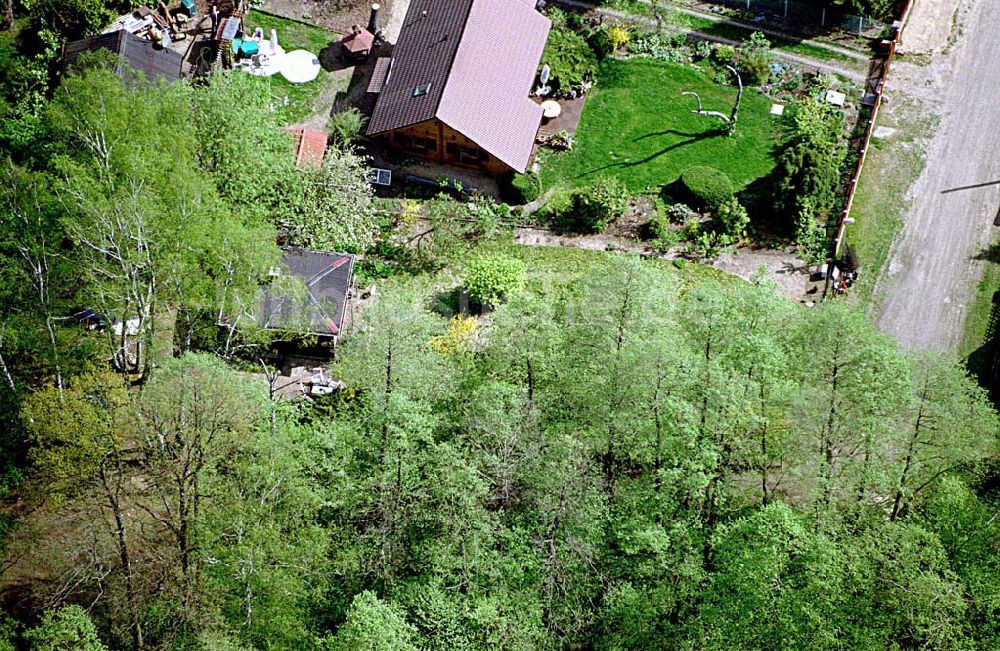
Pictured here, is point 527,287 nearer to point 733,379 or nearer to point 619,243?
point 619,243

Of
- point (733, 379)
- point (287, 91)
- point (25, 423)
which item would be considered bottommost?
point (25, 423)

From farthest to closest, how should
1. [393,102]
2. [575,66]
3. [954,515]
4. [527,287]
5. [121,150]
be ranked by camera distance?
[575,66], [393,102], [527,287], [121,150], [954,515]

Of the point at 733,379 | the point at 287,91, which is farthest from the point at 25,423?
the point at 733,379

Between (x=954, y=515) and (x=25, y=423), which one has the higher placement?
(x=954, y=515)

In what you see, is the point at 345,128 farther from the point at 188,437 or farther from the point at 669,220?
the point at 188,437

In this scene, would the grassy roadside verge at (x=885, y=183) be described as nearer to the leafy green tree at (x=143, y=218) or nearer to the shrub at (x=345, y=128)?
the shrub at (x=345, y=128)

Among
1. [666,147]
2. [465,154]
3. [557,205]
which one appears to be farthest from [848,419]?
[465,154]

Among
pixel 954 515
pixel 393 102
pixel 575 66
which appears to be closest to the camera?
pixel 954 515
